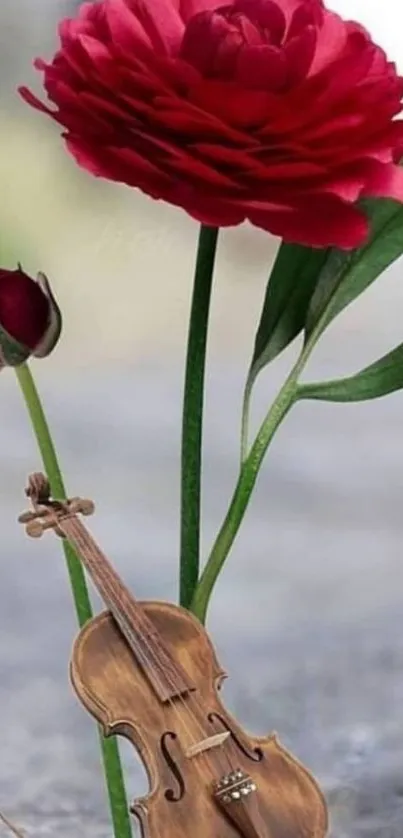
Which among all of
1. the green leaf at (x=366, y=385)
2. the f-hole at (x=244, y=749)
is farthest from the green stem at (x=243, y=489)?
the f-hole at (x=244, y=749)

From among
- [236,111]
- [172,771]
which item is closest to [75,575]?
[172,771]

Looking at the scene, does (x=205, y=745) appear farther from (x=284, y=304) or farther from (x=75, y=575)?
(x=284, y=304)

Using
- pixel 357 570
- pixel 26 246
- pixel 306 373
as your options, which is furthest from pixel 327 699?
pixel 26 246

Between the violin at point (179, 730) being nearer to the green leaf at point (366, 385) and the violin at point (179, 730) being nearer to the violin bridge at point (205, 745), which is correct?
the violin bridge at point (205, 745)

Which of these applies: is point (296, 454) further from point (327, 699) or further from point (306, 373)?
point (327, 699)

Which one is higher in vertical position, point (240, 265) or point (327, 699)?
point (240, 265)

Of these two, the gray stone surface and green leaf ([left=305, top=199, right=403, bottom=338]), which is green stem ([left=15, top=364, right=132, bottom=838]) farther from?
green leaf ([left=305, top=199, right=403, bottom=338])

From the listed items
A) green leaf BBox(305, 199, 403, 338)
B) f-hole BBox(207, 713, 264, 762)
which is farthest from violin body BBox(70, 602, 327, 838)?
green leaf BBox(305, 199, 403, 338)
